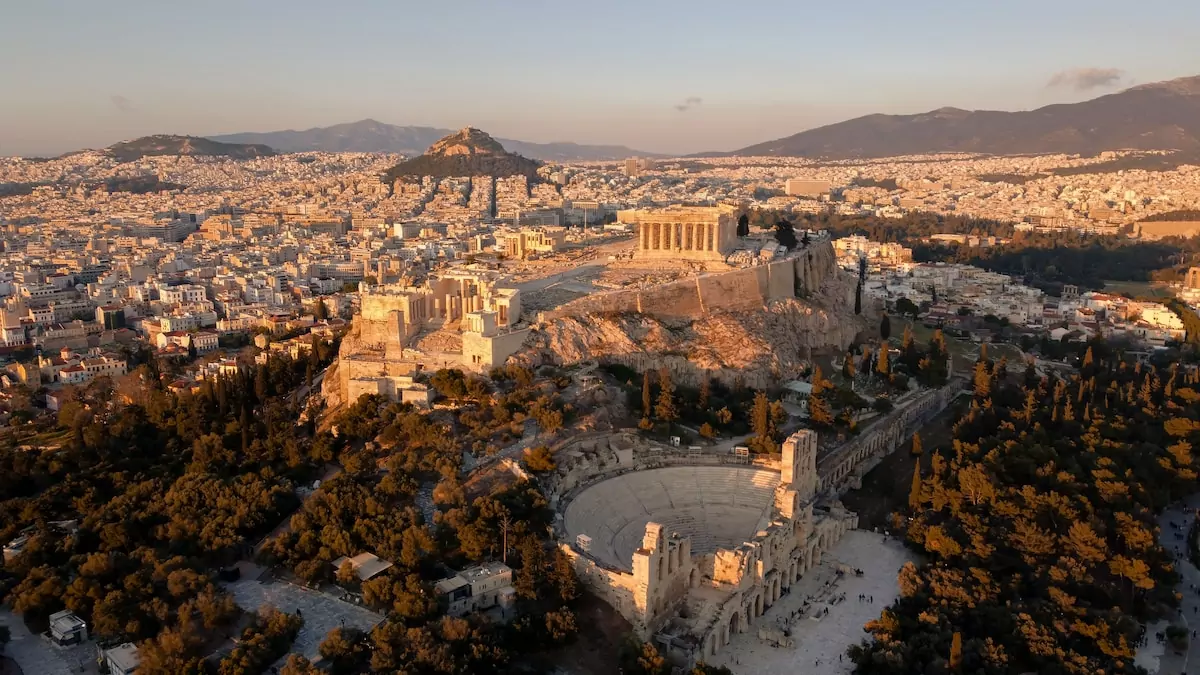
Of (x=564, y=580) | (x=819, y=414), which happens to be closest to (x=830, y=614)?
(x=564, y=580)

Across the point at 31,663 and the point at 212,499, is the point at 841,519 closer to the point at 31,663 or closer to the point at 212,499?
the point at 212,499

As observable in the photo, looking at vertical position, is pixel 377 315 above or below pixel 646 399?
above

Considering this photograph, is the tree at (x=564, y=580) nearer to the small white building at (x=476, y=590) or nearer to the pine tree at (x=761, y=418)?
the small white building at (x=476, y=590)

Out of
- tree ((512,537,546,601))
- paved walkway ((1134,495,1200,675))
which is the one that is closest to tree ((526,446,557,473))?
tree ((512,537,546,601))

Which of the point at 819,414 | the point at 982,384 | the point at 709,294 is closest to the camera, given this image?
the point at 819,414

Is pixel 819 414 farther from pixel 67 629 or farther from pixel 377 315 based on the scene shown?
pixel 67 629

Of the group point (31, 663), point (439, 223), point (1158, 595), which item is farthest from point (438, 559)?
point (439, 223)

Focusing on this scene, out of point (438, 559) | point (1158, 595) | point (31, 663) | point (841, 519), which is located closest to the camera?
point (31, 663)

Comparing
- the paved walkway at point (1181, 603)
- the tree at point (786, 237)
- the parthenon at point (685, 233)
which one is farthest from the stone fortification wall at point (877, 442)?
the tree at point (786, 237)
